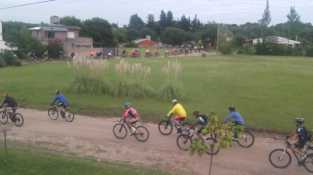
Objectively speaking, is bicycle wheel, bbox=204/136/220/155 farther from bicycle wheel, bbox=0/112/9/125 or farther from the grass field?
bicycle wheel, bbox=0/112/9/125

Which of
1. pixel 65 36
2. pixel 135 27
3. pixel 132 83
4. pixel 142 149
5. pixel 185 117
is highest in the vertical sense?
pixel 135 27

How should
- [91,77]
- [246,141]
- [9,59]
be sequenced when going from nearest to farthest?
[246,141], [91,77], [9,59]

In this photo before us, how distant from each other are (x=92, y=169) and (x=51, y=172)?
1.07 m

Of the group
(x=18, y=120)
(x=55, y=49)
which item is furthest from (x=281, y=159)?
(x=55, y=49)

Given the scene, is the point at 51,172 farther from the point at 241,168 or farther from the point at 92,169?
the point at 241,168

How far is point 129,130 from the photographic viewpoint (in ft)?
56.4

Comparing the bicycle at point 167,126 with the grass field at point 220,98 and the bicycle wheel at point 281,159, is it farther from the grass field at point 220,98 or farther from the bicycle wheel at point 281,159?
the bicycle wheel at point 281,159

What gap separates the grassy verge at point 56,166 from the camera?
12.0m

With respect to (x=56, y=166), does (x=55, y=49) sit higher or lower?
higher

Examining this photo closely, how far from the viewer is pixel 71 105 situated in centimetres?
2380

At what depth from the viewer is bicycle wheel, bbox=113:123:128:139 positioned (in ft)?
56.6

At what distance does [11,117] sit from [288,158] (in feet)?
38.7

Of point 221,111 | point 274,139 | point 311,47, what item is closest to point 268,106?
point 221,111

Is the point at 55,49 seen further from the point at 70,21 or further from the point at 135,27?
the point at 135,27
